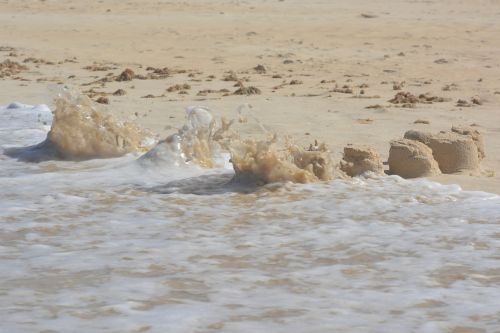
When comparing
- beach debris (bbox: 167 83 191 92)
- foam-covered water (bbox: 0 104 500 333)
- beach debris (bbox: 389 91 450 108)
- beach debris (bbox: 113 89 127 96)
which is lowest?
foam-covered water (bbox: 0 104 500 333)

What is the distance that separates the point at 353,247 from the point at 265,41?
11854 mm

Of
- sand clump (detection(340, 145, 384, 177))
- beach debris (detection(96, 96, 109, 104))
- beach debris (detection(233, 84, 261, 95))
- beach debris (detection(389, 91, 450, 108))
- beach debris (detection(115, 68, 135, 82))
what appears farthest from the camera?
beach debris (detection(115, 68, 135, 82))

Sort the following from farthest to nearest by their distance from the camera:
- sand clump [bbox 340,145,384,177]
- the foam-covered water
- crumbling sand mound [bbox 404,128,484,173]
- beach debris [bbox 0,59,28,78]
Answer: beach debris [bbox 0,59,28,78] < crumbling sand mound [bbox 404,128,484,173] < sand clump [bbox 340,145,384,177] < the foam-covered water

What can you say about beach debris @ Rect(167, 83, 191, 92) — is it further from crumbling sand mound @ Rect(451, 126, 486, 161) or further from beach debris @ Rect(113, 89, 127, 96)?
crumbling sand mound @ Rect(451, 126, 486, 161)

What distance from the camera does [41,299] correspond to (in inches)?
156

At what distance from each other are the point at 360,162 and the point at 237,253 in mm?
1867

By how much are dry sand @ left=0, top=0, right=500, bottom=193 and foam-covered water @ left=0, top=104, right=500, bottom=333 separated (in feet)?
3.78

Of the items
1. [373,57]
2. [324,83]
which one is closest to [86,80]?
[324,83]

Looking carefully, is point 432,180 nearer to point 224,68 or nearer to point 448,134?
point 448,134

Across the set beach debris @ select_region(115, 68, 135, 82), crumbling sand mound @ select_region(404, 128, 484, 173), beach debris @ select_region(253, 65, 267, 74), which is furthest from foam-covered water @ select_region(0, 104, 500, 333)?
beach debris @ select_region(253, 65, 267, 74)

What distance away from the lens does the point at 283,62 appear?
13625mm

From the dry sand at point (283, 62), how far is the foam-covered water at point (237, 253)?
115cm

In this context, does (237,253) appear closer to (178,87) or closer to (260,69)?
(178,87)

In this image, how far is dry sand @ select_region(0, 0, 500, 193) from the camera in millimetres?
8695
